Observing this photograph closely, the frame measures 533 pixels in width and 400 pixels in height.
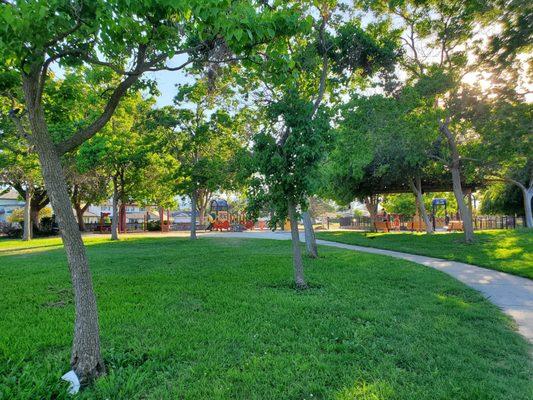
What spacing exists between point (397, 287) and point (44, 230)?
28.8m

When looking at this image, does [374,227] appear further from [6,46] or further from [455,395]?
[6,46]

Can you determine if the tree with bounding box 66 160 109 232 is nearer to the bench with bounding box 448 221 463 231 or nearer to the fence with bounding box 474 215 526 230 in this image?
the bench with bounding box 448 221 463 231

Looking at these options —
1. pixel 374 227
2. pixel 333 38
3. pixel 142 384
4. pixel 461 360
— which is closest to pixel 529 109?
pixel 333 38

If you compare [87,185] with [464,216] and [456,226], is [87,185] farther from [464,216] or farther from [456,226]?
[456,226]

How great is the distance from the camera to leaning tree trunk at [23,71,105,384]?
332 centimetres

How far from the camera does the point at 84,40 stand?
362 centimetres

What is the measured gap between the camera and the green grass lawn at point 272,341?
10.5ft

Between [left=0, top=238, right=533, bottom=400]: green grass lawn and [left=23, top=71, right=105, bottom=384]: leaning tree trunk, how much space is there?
20 centimetres

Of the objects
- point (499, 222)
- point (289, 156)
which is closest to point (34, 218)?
point (289, 156)

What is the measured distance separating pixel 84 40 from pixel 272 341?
12.1 feet

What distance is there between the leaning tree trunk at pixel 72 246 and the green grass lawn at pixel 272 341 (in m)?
0.20

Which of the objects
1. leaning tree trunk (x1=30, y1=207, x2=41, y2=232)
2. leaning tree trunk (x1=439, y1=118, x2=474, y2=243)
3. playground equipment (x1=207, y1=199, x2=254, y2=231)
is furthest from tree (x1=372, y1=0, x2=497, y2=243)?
leaning tree trunk (x1=30, y1=207, x2=41, y2=232)

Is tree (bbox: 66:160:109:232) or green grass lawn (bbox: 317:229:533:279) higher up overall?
tree (bbox: 66:160:109:232)

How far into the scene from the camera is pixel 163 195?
2988 centimetres
